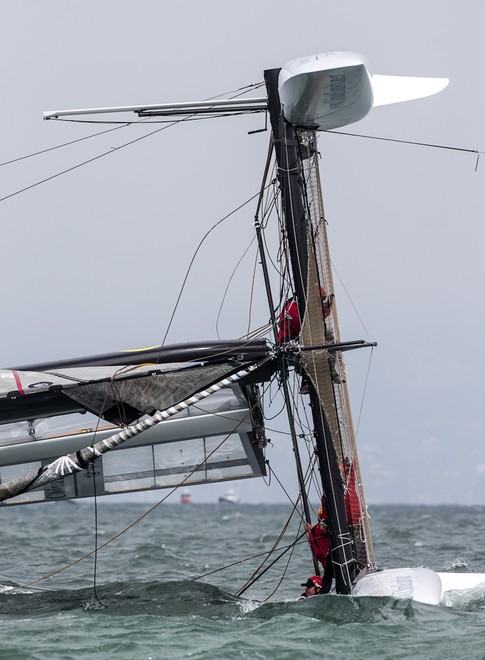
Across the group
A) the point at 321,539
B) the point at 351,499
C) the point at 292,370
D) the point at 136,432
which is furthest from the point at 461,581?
the point at 136,432

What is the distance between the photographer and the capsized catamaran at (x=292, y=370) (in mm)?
12156

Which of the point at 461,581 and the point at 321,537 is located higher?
the point at 321,537

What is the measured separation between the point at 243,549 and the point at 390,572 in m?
15.6

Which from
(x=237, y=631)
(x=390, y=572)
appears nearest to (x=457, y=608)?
(x=390, y=572)

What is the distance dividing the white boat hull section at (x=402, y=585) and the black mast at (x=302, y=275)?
19.7 inches

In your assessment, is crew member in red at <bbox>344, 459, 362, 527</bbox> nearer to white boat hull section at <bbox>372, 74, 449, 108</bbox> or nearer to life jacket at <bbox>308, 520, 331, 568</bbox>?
life jacket at <bbox>308, 520, 331, 568</bbox>

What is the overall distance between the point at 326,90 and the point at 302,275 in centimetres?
232

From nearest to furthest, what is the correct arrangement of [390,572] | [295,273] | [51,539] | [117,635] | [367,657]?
[367,657] → [117,635] → [390,572] → [295,273] → [51,539]

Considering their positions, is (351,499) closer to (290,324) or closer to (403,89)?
(290,324)

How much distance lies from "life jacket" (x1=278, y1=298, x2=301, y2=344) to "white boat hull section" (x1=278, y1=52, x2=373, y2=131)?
7.68 feet

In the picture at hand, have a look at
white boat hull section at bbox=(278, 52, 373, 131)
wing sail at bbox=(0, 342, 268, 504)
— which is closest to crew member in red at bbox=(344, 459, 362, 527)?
wing sail at bbox=(0, 342, 268, 504)

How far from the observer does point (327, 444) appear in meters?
12.7

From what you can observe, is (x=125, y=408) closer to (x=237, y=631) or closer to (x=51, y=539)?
(x=237, y=631)

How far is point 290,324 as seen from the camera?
13.0 m
